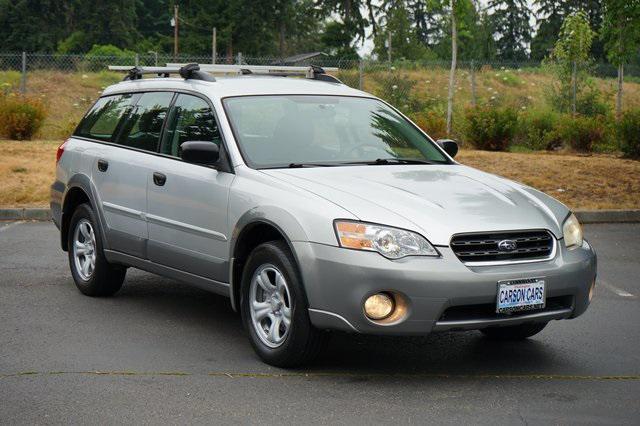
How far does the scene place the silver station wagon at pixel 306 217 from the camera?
5.88m

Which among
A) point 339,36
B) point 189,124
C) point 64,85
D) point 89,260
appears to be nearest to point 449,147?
point 189,124

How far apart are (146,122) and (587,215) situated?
7528 millimetres

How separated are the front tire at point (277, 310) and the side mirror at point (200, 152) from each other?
2.50 feet

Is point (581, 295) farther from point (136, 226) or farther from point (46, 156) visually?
point (46, 156)

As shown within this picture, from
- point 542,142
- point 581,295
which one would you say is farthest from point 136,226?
point 542,142

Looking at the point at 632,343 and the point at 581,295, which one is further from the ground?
the point at 581,295

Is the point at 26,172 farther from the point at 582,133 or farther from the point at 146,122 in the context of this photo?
the point at 582,133

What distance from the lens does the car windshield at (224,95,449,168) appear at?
704 centimetres

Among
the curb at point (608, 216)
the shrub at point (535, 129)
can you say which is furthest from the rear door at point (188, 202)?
the shrub at point (535, 129)

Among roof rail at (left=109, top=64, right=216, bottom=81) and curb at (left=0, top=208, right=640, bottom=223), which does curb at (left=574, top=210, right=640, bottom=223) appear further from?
roof rail at (left=109, top=64, right=216, bottom=81)

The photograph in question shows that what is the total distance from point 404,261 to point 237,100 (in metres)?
2.10

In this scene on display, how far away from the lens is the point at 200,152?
22.5ft

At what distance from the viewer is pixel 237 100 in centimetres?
736

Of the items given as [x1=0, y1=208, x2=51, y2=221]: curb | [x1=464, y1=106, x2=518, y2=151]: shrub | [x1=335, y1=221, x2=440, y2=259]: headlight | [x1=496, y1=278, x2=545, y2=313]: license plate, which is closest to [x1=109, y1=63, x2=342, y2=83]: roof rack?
[x1=335, y1=221, x2=440, y2=259]: headlight
